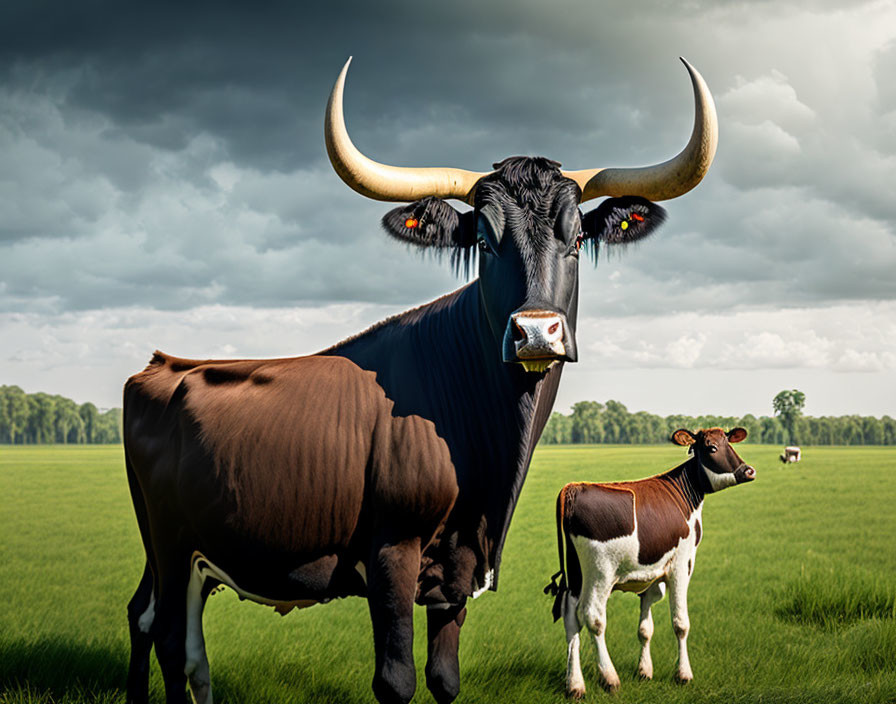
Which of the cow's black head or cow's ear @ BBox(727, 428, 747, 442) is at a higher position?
the cow's black head

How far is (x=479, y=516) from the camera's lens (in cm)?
418

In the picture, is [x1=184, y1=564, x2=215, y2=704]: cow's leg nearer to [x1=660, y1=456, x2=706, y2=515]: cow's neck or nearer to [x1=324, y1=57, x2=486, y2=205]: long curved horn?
[x1=324, y1=57, x2=486, y2=205]: long curved horn

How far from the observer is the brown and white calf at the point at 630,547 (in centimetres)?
598

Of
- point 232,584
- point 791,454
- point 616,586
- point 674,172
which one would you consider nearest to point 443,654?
point 232,584

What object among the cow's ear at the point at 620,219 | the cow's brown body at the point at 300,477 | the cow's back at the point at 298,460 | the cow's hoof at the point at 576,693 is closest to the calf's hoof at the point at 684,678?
the cow's hoof at the point at 576,693

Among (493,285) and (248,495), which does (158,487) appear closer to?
Answer: (248,495)

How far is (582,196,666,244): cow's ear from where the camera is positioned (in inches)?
174

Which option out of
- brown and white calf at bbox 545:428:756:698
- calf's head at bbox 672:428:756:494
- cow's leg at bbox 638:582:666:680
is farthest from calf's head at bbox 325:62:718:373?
cow's leg at bbox 638:582:666:680

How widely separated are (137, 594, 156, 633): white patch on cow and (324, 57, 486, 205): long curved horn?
377 centimetres

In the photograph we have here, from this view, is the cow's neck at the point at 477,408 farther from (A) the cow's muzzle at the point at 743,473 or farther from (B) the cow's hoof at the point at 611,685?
(A) the cow's muzzle at the point at 743,473

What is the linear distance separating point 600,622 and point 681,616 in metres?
0.86

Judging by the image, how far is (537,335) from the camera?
11.2 ft

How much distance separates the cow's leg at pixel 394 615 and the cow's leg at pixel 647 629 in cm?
317

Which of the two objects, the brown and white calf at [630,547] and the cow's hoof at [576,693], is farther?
the brown and white calf at [630,547]
